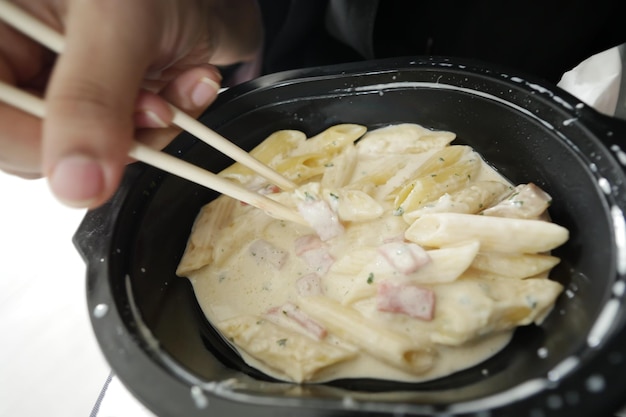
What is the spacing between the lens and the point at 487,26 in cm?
140

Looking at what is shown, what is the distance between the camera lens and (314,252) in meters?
0.93

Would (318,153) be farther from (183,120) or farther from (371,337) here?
(371,337)

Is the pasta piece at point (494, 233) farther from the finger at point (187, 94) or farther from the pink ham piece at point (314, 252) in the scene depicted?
the finger at point (187, 94)

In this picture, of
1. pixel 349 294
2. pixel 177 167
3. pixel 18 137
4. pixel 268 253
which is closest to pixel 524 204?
pixel 349 294

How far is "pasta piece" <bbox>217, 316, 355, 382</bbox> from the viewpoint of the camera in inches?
29.6

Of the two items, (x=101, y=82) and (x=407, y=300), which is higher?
(x=101, y=82)

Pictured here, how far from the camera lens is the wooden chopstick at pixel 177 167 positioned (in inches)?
25.0

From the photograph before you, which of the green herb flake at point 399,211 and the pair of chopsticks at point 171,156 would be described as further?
the green herb flake at point 399,211

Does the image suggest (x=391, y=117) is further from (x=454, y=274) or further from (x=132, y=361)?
(x=132, y=361)

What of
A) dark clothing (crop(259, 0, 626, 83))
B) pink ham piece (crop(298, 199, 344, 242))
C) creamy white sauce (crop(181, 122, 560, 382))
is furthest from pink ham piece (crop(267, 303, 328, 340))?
dark clothing (crop(259, 0, 626, 83))

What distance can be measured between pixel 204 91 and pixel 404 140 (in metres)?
0.42

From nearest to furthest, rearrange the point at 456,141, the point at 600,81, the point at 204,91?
the point at 204,91, the point at 456,141, the point at 600,81

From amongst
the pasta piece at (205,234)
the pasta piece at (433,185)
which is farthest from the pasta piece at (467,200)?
the pasta piece at (205,234)

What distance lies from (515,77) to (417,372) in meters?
0.55
